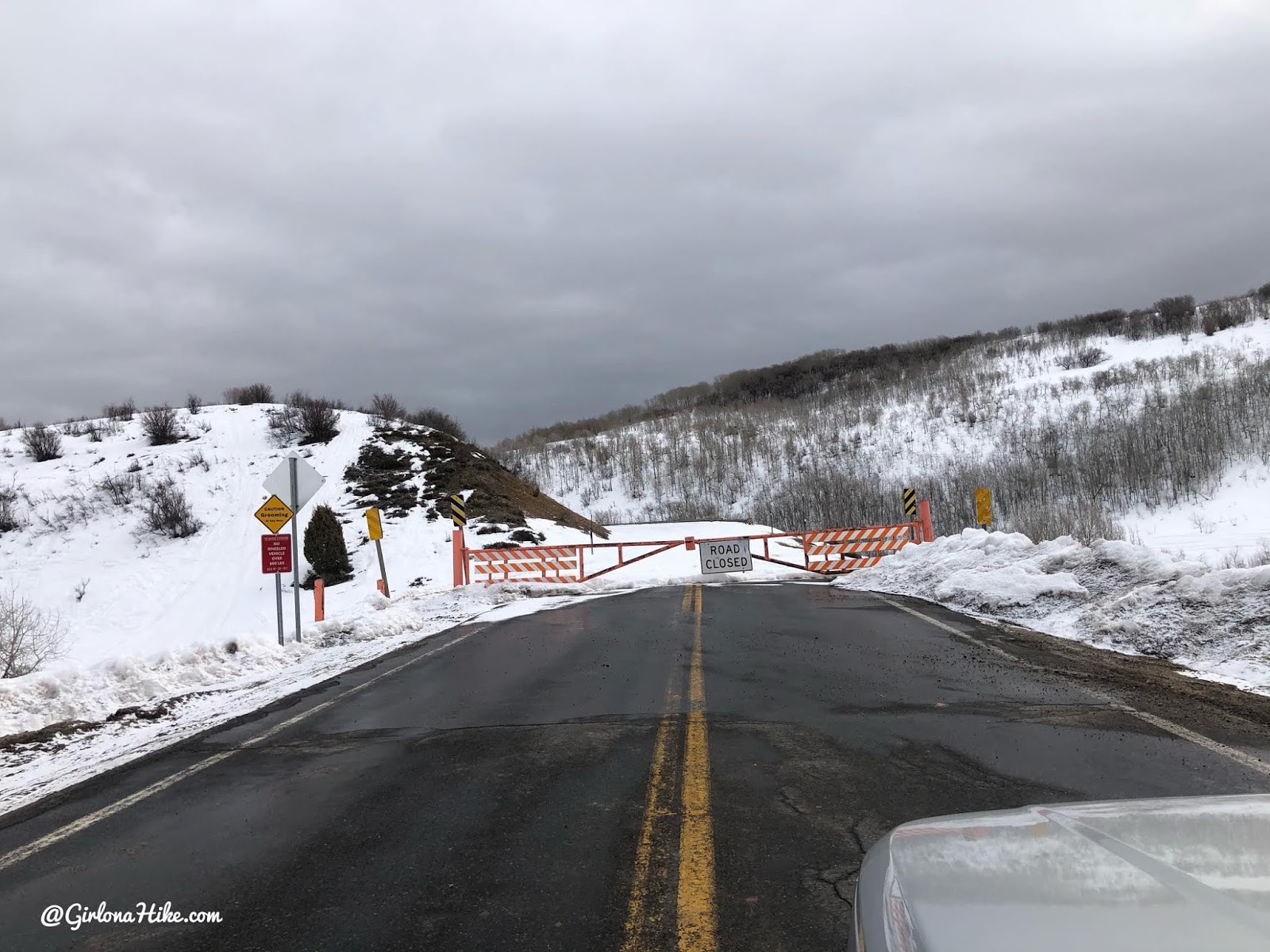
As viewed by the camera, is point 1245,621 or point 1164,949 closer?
point 1164,949

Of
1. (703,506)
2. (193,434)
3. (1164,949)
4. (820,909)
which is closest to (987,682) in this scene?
(820,909)

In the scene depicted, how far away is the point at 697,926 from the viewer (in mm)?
3273

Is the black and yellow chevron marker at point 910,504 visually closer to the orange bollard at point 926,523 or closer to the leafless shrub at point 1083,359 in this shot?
the orange bollard at point 926,523

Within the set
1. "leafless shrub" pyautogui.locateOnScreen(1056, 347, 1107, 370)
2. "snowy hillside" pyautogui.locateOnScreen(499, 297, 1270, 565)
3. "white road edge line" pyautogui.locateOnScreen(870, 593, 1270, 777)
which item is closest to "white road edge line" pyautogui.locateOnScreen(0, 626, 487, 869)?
"white road edge line" pyautogui.locateOnScreen(870, 593, 1270, 777)

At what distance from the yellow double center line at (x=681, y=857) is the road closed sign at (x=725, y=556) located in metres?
16.0

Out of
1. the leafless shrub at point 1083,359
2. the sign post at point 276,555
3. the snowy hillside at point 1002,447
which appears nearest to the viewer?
the sign post at point 276,555

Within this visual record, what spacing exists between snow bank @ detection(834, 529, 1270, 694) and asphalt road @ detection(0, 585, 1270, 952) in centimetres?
81

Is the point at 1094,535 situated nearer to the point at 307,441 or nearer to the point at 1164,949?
the point at 1164,949

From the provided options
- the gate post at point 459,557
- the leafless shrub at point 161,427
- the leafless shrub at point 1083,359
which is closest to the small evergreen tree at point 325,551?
the gate post at point 459,557

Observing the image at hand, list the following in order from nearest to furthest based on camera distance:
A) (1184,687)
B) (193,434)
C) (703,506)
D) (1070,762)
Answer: (1070,762)
(1184,687)
(193,434)
(703,506)

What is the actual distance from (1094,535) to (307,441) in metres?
36.0

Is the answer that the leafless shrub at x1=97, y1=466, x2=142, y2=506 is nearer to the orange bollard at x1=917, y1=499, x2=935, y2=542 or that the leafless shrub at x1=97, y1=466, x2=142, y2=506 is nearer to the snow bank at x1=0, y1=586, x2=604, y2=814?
the snow bank at x1=0, y1=586, x2=604, y2=814

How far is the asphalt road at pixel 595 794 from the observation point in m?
3.54

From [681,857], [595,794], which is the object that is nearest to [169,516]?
[595,794]
